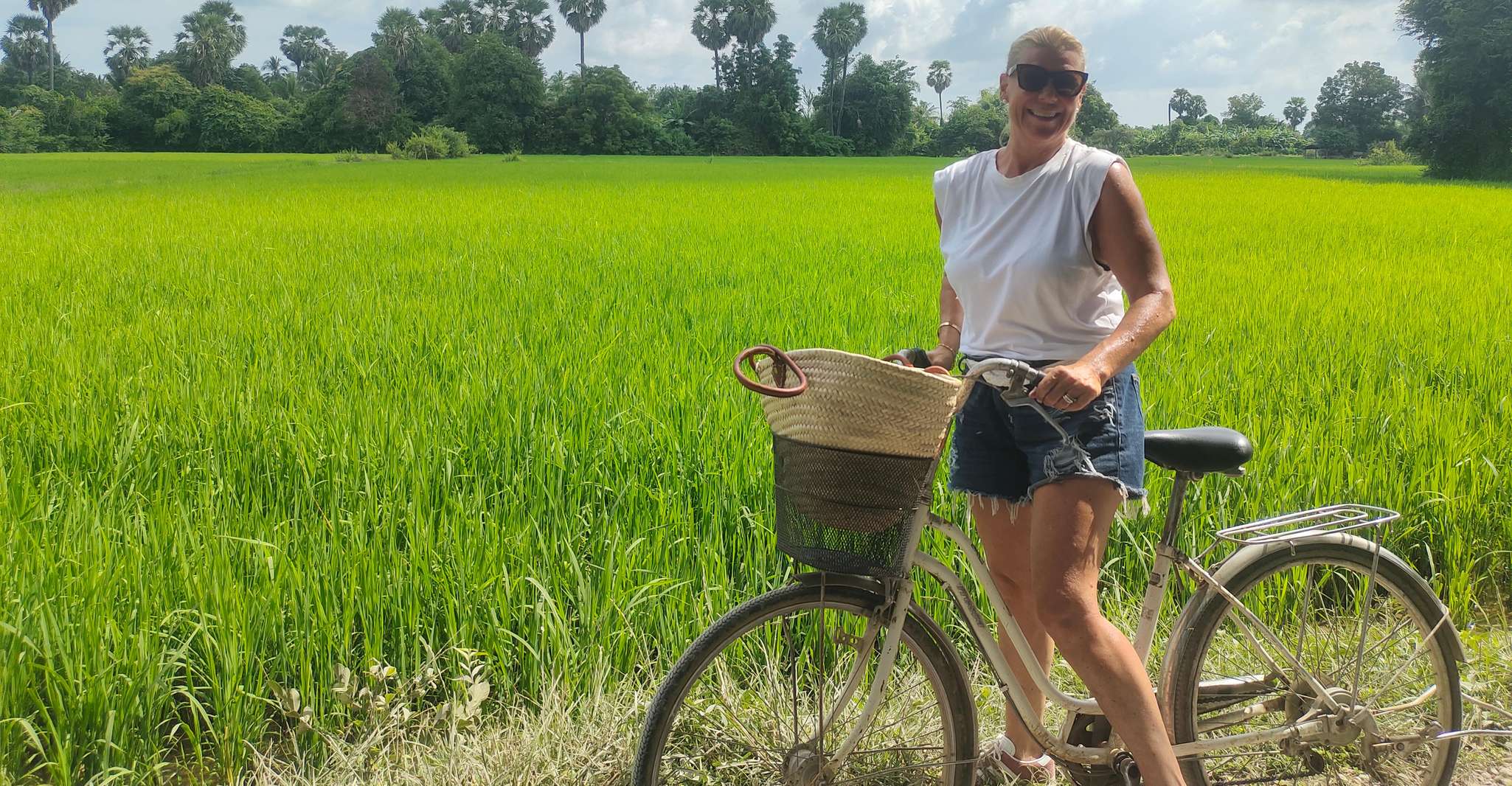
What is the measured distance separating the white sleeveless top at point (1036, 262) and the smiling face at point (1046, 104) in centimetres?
5

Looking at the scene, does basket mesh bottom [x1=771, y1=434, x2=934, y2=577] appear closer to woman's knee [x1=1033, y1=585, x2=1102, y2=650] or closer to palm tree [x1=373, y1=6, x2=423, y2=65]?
woman's knee [x1=1033, y1=585, x2=1102, y2=650]

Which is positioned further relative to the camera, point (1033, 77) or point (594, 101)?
point (594, 101)

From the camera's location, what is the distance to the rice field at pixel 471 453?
2.20 m

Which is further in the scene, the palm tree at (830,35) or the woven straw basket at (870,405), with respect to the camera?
the palm tree at (830,35)

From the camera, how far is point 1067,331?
169 centimetres

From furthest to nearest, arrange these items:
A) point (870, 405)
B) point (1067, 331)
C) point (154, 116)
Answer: point (154, 116)
point (1067, 331)
point (870, 405)

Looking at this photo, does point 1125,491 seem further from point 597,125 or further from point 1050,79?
point 597,125

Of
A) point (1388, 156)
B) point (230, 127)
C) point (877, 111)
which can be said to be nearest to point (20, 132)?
point (230, 127)

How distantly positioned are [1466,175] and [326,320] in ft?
117

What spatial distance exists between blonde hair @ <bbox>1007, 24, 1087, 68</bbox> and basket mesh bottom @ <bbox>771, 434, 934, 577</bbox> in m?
0.70

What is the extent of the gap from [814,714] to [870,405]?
72 cm

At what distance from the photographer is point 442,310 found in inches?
252

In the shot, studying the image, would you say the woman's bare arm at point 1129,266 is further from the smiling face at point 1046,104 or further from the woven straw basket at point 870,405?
the woven straw basket at point 870,405

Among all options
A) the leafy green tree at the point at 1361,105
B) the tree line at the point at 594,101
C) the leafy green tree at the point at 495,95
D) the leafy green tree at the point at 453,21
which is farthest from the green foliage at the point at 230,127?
the leafy green tree at the point at 1361,105
